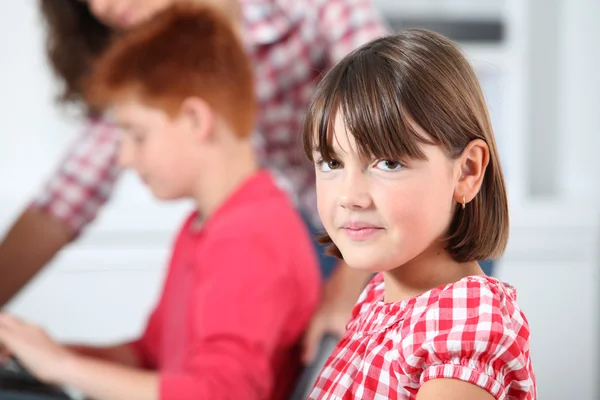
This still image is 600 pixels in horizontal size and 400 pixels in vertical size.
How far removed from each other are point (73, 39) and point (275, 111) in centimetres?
38

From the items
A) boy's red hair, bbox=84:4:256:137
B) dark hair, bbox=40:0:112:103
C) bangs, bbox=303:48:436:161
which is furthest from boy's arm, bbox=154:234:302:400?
dark hair, bbox=40:0:112:103

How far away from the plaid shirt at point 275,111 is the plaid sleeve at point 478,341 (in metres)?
0.78

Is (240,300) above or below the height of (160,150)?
below

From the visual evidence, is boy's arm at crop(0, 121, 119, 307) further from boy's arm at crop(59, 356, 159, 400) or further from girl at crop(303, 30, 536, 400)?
girl at crop(303, 30, 536, 400)

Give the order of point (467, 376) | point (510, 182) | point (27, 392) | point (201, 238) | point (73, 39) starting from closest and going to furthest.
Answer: point (467, 376), point (27, 392), point (201, 238), point (73, 39), point (510, 182)

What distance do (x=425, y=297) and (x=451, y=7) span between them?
175cm

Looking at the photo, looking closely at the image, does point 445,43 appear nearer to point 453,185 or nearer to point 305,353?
point 453,185

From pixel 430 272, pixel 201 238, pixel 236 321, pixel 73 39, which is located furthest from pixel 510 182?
pixel 430 272

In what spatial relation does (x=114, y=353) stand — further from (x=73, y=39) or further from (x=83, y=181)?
(x=73, y=39)

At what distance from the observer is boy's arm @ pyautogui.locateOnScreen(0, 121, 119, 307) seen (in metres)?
1.18

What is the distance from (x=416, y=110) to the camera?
437 millimetres

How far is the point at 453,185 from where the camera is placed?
1.50 ft

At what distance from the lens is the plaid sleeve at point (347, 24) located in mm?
1147

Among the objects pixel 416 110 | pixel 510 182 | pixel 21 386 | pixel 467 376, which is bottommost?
pixel 510 182
